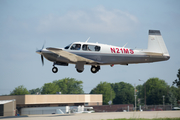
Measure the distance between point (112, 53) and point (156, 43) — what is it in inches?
175

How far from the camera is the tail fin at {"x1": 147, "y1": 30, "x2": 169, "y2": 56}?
2533cm

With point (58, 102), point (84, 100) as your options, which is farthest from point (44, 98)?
point (84, 100)

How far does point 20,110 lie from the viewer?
255 feet

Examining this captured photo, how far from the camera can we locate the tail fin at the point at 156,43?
25328 mm

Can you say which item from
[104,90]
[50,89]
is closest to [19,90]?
[50,89]

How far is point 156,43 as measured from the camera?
2555cm

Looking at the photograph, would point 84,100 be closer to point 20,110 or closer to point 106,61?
point 20,110

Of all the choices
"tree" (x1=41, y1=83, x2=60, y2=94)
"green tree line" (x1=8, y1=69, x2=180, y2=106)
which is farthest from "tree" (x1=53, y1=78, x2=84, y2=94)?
"tree" (x1=41, y1=83, x2=60, y2=94)

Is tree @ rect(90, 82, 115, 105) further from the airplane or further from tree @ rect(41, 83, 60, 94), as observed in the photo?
the airplane

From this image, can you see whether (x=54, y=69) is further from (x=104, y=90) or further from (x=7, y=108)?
(x=104, y=90)

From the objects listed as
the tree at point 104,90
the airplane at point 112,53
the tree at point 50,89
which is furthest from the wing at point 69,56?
the tree at point 104,90

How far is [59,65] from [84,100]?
5690cm

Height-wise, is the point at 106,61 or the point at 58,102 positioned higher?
the point at 106,61

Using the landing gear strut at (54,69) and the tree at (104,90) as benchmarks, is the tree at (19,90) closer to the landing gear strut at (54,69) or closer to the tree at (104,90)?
the tree at (104,90)
